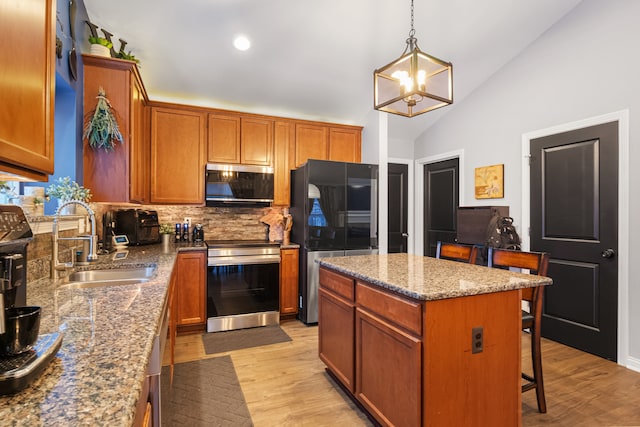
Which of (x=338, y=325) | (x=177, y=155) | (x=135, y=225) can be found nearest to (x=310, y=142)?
(x=177, y=155)

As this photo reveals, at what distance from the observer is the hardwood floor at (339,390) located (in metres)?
2.05

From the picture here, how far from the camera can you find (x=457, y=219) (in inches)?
167

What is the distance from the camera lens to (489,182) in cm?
399

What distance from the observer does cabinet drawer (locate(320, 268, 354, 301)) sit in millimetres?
2125

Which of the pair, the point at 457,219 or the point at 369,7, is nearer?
the point at 369,7

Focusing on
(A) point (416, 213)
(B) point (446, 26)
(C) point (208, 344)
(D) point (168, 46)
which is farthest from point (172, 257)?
(A) point (416, 213)

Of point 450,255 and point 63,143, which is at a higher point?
point 63,143

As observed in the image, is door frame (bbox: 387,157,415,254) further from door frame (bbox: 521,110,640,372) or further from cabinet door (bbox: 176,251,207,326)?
cabinet door (bbox: 176,251,207,326)

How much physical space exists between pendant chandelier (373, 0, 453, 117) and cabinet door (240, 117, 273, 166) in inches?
84.0

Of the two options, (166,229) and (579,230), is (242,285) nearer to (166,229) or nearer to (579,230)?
(166,229)

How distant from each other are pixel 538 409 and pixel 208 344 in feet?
8.80

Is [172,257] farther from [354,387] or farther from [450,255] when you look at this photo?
[450,255]

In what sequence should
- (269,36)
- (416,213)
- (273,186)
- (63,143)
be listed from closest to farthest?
(63,143) → (269,36) → (273,186) → (416,213)

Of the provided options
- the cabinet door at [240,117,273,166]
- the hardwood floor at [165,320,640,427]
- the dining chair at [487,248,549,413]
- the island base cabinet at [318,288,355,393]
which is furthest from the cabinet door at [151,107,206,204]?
the dining chair at [487,248,549,413]
